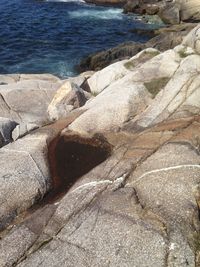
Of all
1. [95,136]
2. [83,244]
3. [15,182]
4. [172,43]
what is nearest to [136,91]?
[95,136]

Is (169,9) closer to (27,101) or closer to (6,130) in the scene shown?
(27,101)

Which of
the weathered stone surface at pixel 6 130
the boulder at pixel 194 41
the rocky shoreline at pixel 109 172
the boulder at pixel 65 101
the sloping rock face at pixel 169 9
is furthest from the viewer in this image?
the sloping rock face at pixel 169 9

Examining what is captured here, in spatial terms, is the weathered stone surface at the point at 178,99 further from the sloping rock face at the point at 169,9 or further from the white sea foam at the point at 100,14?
the white sea foam at the point at 100,14

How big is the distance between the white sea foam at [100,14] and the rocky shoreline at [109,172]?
1319 inches

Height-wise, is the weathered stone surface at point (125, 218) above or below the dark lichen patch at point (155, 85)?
below

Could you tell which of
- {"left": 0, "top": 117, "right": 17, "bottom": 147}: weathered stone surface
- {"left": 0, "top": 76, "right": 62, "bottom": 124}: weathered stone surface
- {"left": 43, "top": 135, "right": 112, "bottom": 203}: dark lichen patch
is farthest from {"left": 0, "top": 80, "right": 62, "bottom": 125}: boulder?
{"left": 43, "top": 135, "right": 112, "bottom": 203}: dark lichen patch

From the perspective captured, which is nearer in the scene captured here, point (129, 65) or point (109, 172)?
point (109, 172)

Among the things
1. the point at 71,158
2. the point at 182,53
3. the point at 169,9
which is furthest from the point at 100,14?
→ the point at 71,158

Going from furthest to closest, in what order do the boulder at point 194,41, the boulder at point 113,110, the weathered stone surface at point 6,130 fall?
the boulder at point 194,41 → the weathered stone surface at point 6,130 → the boulder at point 113,110

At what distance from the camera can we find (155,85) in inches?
1043

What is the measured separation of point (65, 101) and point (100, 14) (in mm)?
37192

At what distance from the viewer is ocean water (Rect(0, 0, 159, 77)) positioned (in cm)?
4681

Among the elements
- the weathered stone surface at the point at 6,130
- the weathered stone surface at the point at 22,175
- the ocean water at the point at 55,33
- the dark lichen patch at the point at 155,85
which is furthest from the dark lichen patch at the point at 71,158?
the ocean water at the point at 55,33

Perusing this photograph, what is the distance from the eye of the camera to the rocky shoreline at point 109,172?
50.5ft
